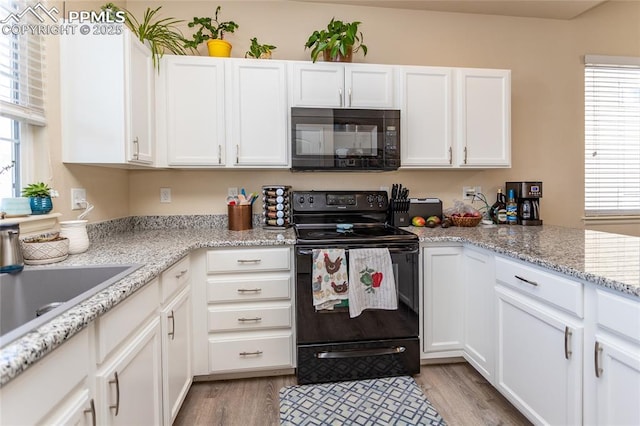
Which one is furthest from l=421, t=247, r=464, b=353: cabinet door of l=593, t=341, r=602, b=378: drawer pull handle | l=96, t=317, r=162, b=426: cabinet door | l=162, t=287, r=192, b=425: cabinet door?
l=96, t=317, r=162, b=426: cabinet door

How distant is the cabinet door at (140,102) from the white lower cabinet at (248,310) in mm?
731

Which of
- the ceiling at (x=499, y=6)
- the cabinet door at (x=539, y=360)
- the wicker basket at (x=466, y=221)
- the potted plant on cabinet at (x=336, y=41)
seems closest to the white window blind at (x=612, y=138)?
the ceiling at (x=499, y=6)

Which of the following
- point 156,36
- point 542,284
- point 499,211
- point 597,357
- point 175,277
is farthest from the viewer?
point 499,211

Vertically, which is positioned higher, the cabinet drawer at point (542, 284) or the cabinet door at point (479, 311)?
the cabinet drawer at point (542, 284)

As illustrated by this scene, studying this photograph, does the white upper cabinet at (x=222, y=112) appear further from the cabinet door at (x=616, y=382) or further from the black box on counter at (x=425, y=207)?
the cabinet door at (x=616, y=382)

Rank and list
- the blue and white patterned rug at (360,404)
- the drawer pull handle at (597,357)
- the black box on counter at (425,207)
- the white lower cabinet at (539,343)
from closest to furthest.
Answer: the drawer pull handle at (597,357), the white lower cabinet at (539,343), the blue and white patterned rug at (360,404), the black box on counter at (425,207)

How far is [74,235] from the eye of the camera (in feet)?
5.36

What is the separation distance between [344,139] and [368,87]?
17.1 inches

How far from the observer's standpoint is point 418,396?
197cm

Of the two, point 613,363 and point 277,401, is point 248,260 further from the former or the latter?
point 613,363

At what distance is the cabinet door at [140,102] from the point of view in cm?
188

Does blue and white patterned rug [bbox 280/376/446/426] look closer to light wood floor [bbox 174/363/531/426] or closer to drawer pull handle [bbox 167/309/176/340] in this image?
light wood floor [bbox 174/363/531/426]

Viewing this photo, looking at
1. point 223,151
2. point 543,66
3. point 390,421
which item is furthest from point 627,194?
point 223,151

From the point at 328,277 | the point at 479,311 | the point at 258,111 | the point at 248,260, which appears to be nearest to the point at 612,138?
the point at 479,311
